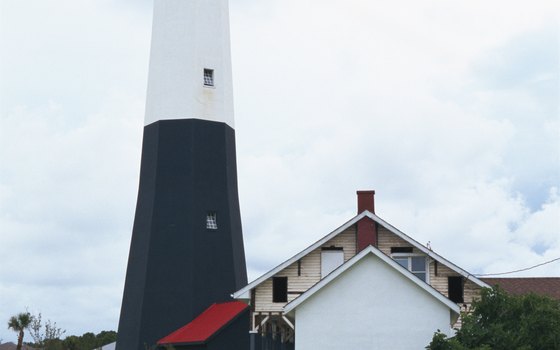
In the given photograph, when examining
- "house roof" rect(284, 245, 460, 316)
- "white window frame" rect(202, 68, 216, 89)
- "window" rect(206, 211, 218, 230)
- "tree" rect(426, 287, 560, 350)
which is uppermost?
"white window frame" rect(202, 68, 216, 89)

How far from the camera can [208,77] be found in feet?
136

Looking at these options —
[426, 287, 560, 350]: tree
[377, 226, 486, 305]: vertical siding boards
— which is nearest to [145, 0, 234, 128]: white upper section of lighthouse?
[377, 226, 486, 305]: vertical siding boards

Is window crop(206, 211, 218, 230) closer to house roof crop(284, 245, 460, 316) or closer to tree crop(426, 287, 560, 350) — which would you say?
house roof crop(284, 245, 460, 316)

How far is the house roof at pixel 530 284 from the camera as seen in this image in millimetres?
37125

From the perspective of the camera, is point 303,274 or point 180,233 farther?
point 180,233

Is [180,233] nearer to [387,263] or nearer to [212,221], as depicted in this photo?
[212,221]

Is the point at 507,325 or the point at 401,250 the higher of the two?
the point at 401,250

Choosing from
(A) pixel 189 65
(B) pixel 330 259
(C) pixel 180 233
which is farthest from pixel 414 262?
(A) pixel 189 65

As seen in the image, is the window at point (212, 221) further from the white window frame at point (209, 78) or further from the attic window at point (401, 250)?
the attic window at point (401, 250)

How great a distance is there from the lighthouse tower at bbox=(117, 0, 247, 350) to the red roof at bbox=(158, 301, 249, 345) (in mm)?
637

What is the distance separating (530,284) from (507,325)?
1317cm

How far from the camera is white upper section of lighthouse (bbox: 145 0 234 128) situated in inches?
1601

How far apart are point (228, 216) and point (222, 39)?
8.32 metres

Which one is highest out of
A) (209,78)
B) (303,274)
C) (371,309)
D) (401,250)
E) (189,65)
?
(189,65)
